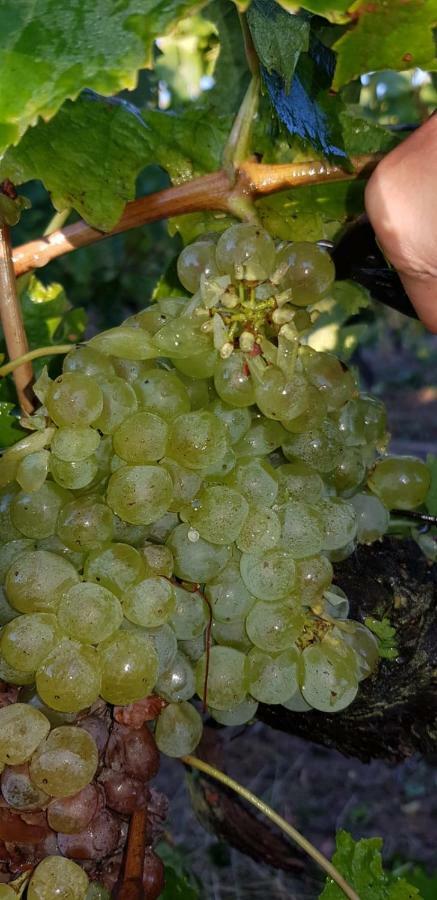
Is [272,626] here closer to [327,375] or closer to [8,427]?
[327,375]

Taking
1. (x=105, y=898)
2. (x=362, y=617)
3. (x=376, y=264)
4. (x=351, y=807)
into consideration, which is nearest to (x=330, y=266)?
(x=376, y=264)

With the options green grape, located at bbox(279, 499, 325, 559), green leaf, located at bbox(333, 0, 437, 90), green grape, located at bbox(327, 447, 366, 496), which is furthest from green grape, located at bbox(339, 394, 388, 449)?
green leaf, located at bbox(333, 0, 437, 90)

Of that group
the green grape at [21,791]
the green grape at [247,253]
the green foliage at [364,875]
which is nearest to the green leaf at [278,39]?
the green grape at [247,253]

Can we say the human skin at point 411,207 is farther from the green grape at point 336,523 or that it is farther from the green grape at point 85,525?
the green grape at point 85,525

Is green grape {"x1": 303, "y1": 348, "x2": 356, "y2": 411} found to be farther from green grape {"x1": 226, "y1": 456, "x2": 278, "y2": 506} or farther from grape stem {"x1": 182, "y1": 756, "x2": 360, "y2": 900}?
grape stem {"x1": 182, "y1": 756, "x2": 360, "y2": 900}

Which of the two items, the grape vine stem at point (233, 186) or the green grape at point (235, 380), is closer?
the green grape at point (235, 380)

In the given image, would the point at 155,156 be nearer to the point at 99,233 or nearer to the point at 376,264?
the point at 99,233
